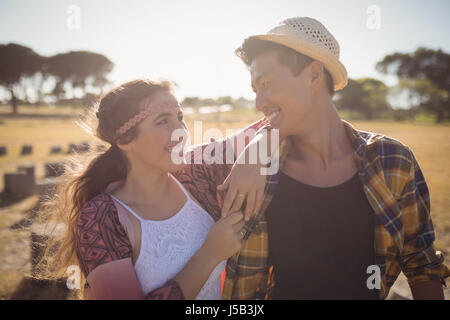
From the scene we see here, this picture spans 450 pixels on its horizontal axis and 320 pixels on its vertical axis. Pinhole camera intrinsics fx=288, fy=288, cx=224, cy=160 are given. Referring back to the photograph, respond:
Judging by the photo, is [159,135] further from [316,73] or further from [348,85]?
[348,85]

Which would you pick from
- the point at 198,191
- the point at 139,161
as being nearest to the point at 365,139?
the point at 198,191

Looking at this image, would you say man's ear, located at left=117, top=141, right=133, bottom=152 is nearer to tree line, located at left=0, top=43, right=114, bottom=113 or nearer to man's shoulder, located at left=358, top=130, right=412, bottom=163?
man's shoulder, located at left=358, top=130, right=412, bottom=163

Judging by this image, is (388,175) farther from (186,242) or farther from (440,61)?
(440,61)

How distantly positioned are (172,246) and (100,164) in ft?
2.87

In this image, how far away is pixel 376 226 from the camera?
6.64ft

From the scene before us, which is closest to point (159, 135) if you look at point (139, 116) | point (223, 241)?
point (139, 116)

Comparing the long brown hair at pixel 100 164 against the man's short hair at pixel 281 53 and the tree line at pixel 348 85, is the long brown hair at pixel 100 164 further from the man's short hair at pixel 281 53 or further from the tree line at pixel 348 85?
the tree line at pixel 348 85

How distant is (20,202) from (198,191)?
7.74m

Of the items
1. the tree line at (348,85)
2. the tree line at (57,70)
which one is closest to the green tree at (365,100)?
the tree line at (348,85)

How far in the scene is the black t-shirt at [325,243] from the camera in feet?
6.73

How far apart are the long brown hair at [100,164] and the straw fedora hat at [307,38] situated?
892 millimetres

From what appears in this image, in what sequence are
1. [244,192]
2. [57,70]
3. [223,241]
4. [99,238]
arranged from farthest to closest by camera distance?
1. [57,70]
2. [244,192]
3. [223,241]
4. [99,238]

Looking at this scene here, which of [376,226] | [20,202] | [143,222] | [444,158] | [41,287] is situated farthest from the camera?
[444,158]

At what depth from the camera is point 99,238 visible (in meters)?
1.63
